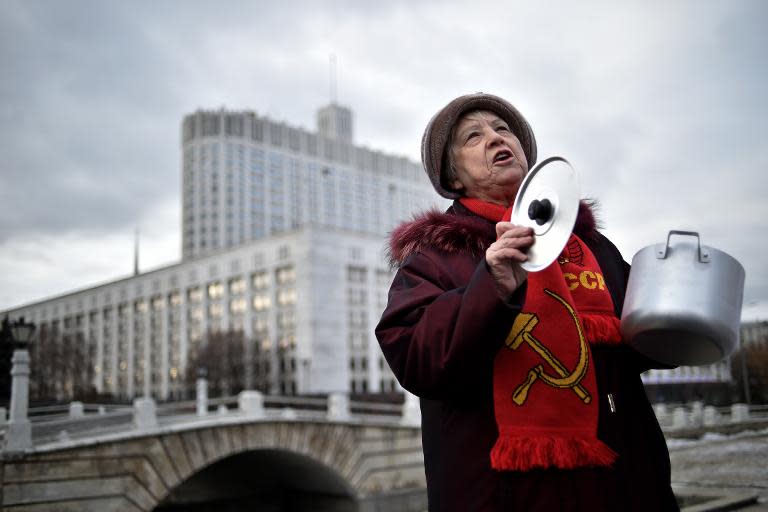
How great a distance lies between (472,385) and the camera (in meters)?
1.85

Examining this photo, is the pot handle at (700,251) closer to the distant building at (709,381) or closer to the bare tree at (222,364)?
the distant building at (709,381)

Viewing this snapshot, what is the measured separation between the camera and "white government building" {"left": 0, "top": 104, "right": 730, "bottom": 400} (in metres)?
68.1

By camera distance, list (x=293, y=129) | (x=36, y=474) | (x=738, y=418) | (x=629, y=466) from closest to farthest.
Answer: (x=629, y=466), (x=738, y=418), (x=36, y=474), (x=293, y=129)

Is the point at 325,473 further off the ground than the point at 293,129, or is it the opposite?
the point at 293,129

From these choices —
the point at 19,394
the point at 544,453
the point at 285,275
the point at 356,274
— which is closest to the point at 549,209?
the point at 544,453

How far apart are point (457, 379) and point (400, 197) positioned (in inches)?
5205

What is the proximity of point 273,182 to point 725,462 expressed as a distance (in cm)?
11908

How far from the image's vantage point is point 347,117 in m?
156

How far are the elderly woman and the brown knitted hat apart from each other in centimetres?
35

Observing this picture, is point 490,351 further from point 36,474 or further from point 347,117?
point 347,117

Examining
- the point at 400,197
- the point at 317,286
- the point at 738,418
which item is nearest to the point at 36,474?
the point at 738,418

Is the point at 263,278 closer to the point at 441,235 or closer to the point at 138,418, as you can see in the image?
the point at 138,418

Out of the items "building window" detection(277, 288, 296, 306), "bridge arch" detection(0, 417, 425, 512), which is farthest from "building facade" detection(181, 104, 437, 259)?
"bridge arch" detection(0, 417, 425, 512)

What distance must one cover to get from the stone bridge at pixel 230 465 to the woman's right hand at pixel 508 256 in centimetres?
1663
